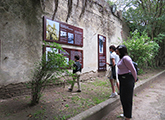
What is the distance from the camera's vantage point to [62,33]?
4.77 metres

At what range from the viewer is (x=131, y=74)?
255cm

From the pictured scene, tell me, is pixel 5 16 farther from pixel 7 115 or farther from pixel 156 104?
pixel 156 104

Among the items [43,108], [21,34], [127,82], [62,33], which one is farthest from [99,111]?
[62,33]

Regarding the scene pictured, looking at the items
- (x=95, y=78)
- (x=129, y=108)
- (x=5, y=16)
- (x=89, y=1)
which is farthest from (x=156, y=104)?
(x=89, y=1)

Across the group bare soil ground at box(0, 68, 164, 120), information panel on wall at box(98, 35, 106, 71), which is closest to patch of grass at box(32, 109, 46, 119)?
bare soil ground at box(0, 68, 164, 120)

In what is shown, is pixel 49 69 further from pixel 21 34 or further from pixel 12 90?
pixel 21 34

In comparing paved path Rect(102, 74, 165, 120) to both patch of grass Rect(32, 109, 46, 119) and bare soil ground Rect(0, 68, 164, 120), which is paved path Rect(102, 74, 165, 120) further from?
patch of grass Rect(32, 109, 46, 119)

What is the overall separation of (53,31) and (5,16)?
1.59 meters

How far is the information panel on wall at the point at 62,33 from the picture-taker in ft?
14.0

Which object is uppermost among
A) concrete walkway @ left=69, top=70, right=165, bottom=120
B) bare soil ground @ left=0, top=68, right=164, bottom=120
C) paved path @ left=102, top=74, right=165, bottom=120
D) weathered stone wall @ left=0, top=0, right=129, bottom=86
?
weathered stone wall @ left=0, top=0, right=129, bottom=86

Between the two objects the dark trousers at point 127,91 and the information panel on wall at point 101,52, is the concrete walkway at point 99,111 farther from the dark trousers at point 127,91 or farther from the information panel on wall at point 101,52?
the information panel on wall at point 101,52

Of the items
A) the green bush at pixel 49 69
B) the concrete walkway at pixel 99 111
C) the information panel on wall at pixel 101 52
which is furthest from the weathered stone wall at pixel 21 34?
the information panel on wall at pixel 101 52

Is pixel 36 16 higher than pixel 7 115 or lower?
higher

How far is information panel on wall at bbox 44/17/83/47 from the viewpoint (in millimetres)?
4281
